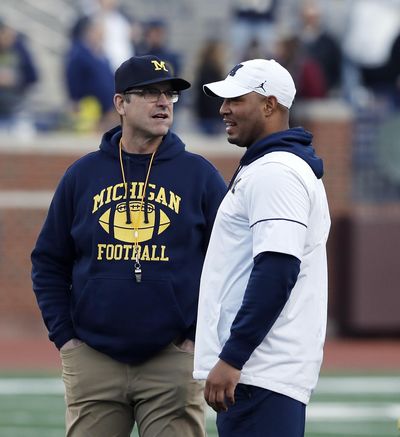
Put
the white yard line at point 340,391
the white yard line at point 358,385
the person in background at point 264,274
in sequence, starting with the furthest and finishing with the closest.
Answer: the white yard line at point 358,385
the white yard line at point 340,391
the person in background at point 264,274

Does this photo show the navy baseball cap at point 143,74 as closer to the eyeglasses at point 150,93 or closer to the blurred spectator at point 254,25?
the eyeglasses at point 150,93

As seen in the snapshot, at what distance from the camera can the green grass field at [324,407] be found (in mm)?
9250

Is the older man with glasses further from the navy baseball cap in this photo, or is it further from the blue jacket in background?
the blue jacket in background

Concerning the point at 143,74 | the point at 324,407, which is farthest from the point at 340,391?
the point at 143,74

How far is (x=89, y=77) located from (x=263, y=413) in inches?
394

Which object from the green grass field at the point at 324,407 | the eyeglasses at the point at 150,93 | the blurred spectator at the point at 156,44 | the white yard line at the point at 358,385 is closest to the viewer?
the eyeglasses at the point at 150,93

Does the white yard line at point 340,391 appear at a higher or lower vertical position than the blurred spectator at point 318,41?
lower

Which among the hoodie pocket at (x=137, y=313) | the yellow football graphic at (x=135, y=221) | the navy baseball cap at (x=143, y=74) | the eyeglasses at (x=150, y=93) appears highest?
the navy baseball cap at (x=143, y=74)

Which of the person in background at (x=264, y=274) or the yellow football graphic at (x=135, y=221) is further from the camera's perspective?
the yellow football graphic at (x=135, y=221)

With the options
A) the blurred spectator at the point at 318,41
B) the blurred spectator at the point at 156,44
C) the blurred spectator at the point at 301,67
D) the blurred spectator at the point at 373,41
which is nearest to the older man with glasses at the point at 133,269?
the blurred spectator at the point at 156,44

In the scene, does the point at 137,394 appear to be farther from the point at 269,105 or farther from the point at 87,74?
the point at 87,74

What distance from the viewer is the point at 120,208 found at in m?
5.24

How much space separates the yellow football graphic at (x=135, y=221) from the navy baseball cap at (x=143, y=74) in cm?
45

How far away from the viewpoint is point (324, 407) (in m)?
10.5
